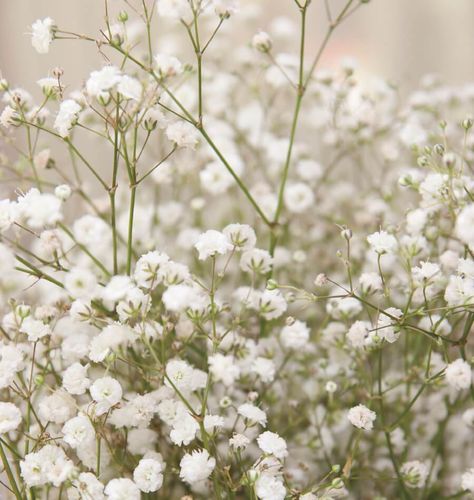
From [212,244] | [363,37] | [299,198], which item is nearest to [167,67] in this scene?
[212,244]

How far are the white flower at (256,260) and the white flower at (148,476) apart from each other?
0.19 metres

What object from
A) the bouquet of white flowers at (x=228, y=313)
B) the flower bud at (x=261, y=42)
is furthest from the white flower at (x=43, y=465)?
the flower bud at (x=261, y=42)

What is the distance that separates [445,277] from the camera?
2.25 feet

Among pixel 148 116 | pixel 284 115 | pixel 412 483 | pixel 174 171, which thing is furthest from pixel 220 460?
pixel 284 115

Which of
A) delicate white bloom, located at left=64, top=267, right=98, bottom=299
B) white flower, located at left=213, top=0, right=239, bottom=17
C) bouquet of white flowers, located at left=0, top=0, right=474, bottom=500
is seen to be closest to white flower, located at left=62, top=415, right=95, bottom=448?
bouquet of white flowers, located at left=0, top=0, right=474, bottom=500

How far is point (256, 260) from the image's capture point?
656 millimetres

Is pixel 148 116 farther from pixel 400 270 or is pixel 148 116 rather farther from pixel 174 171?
pixel 400 270

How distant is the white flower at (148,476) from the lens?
573mm

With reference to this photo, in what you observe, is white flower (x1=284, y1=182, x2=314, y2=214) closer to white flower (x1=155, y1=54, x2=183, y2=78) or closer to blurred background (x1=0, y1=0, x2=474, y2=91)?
white flower (x1=155, y1=54, x2=183, y2=78)

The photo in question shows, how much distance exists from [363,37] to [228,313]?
89cm

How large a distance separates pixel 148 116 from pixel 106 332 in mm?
190

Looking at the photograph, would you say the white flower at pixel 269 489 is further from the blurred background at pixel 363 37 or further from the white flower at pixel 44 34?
the blurred background at pixel 363 37

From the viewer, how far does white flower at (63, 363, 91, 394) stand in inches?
23.4

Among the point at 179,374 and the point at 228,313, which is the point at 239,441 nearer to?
the point at 179,374
